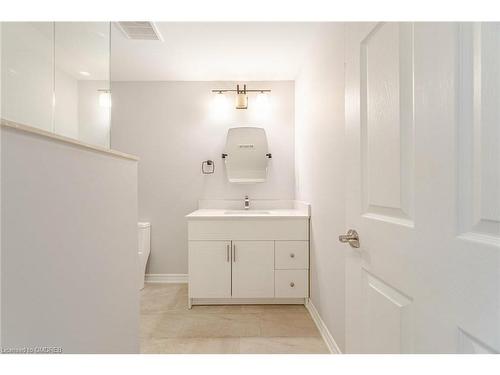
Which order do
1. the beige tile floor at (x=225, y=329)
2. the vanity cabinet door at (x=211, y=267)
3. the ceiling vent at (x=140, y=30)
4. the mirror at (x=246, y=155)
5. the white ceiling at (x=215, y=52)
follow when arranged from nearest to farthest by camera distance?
the beige tile floor at (x=225, y=329) < the ceiling vent at (x=140, y=30) < the white ceiling at (x=215, y=52) < the vanity cabinet door at (x=211, y=267) < the mirror at (x=246, y=155)

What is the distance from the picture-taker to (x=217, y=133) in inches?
125

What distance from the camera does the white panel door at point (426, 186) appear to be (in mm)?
472

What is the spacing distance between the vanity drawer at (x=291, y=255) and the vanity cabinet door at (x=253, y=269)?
0.05m

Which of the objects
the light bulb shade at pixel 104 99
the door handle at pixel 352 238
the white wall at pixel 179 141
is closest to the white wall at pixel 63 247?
the light bulb shade at pixel 104 99

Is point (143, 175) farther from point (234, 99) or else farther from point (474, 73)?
point (474, 73)

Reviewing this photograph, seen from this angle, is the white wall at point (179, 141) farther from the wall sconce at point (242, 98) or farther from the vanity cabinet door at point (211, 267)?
the vanity cabinet door at point (211, 267)

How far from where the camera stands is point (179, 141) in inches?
125

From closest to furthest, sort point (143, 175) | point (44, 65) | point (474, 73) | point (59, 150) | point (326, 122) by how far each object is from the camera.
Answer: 1. point (474, 73)
2. point (59, 150)
3. point (44, 65)
4. point (326, 122)
5. point (143, 175)

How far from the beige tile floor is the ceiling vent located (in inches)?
86.1

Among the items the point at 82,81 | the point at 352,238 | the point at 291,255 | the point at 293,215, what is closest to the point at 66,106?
the point at 82,81

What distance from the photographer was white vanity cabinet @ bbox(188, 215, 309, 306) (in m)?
2.51

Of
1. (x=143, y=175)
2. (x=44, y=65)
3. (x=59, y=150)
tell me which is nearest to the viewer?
(x=59, y=150)
